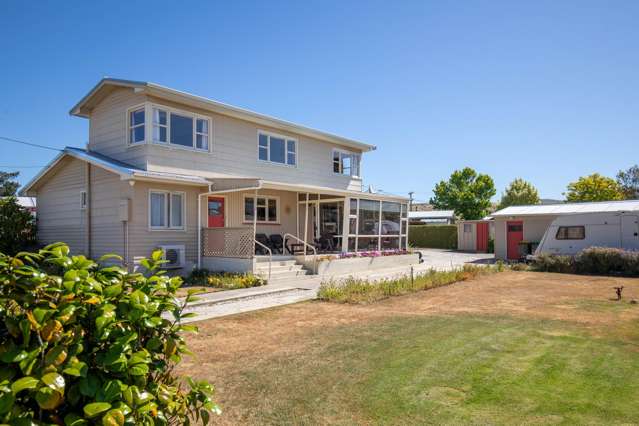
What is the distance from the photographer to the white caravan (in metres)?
19.7

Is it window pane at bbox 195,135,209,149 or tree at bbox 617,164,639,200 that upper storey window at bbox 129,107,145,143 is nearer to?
window pane at bbox 195,135,209,149

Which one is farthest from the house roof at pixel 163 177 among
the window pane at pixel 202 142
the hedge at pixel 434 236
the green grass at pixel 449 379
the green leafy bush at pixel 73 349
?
the hedge at pixel 434 236

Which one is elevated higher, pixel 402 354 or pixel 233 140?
pixel 233 140

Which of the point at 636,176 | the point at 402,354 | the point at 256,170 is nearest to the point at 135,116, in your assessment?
the point at 256,170

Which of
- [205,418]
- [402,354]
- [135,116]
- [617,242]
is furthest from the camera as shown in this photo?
[617,242]

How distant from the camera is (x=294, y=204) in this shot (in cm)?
2075

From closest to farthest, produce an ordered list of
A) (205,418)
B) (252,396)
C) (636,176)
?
(205,418) < (252,396) < (636,176)

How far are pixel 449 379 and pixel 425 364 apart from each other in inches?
21.2

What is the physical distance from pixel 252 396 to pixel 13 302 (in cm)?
308

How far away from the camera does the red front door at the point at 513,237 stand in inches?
977

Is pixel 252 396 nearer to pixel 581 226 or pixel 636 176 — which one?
pixel 581 226

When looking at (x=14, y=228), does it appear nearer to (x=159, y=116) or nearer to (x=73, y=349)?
(x=159, y=116)

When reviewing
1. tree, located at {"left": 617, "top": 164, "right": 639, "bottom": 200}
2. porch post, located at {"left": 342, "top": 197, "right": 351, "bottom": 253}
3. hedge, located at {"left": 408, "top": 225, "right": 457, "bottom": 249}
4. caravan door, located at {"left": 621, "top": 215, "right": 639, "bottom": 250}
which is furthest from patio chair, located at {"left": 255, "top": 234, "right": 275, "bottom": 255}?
tree, located at {"left": 617, "top": 164, "right": 639, "bottom": 200}

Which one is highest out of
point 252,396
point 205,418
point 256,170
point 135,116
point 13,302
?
point 135,116
